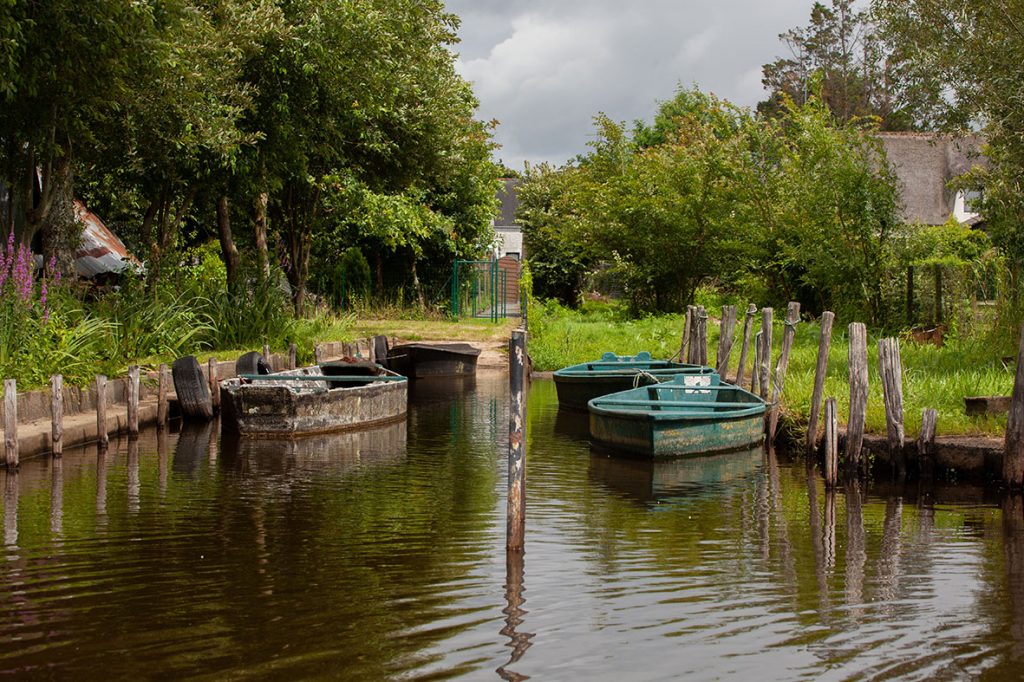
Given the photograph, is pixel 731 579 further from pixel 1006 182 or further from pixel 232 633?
pixel 1006 182

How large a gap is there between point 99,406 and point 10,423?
85.0 inches

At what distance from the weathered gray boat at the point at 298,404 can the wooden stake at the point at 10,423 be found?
4.09m

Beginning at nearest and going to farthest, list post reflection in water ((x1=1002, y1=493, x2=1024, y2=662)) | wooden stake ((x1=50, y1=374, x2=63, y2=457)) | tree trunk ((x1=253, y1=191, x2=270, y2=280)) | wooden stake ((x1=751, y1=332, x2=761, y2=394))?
1. post reflection in water ((x1=1002, y1=493, x2=1024, y2=662))
2. wooden stake ((x1=50, y1=374, x2=63, y2=457))
3. wooden stake ((x1=751, y1=332, x2=761, y2=394))
4. tree trunk ((x1=253, y1=191, x2=270, y2=280))

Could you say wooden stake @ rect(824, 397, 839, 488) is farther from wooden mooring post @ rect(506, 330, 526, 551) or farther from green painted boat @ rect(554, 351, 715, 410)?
green painted boat @ rect(554, 351, 715, 410)

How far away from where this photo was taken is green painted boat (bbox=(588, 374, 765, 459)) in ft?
48.3

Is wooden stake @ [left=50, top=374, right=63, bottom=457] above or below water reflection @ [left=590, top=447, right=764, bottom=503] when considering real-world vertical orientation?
above

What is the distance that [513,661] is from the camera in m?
6.61

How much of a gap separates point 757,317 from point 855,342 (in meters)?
→ 18.3

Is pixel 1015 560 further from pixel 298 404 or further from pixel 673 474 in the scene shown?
pixel 298 404

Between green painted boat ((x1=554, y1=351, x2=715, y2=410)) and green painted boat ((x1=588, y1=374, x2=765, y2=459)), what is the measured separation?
327 cm

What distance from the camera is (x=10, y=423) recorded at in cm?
1262

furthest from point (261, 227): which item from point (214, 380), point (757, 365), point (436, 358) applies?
point (757, 365)

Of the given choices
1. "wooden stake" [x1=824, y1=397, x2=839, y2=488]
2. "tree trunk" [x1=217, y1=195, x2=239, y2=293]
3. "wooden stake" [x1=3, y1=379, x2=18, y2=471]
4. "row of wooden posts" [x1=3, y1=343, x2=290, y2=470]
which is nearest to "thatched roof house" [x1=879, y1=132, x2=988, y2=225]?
"tree trunk" [x1=217, y1=195, x2=239, y2=293]

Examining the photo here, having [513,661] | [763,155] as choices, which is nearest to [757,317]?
[763,155]
